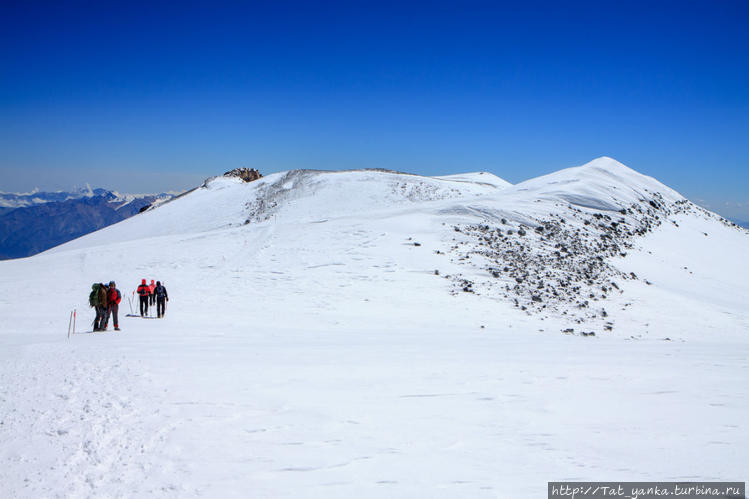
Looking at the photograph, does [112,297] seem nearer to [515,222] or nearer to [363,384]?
[363,384]

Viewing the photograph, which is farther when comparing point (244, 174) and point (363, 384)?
point (244, 174)

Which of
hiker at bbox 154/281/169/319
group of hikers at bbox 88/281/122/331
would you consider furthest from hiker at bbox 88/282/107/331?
hiker at bbox 154/281/169/319

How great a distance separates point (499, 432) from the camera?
5.79m

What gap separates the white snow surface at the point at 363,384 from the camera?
15.8 ft

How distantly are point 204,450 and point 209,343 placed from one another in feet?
23.5

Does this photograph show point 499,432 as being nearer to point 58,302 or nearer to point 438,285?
point 438,285

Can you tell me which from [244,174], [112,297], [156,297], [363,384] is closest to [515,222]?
[156,297]

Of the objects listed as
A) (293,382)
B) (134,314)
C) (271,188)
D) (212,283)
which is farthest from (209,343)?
(271,188)

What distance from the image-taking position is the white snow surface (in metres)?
4.80

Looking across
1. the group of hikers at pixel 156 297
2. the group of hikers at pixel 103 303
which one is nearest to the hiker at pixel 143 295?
the group of hikers at pixel 156 297

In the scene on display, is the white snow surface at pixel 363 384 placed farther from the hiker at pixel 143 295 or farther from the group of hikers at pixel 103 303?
the hiker at pixel 143 295

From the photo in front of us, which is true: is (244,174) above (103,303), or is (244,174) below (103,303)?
above

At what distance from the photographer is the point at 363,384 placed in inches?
307

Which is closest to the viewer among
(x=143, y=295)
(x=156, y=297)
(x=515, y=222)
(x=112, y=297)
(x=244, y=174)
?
(x=112, y=297)
